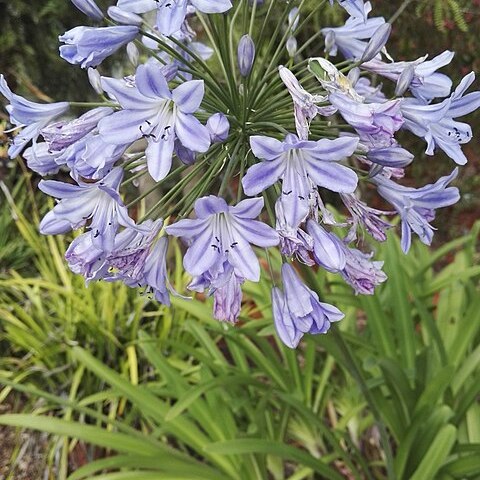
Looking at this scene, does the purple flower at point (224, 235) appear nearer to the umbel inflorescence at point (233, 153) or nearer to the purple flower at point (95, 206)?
the umbel inflorescence at point (233, 153)

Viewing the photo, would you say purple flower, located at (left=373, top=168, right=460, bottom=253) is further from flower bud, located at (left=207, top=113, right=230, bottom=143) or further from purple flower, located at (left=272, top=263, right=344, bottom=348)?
flower bud, located at (left=207, top=113, right=230, bottom=143)

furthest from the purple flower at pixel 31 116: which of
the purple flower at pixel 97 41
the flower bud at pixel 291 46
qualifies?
the flower bud at pixel 291 46

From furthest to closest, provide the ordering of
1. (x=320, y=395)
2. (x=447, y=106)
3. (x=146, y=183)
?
1. (x=146, y=183)
2. (x=320, y=395)
3. (x=447, y=106)

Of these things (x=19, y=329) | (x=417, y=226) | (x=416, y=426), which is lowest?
(x=19, y=329)

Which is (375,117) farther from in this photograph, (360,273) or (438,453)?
(438,453)

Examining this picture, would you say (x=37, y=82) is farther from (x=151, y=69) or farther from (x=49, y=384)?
(x=151, y=69)

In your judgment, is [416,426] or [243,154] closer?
[243,154]

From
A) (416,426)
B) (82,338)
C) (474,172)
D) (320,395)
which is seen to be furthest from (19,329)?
(474,172)
